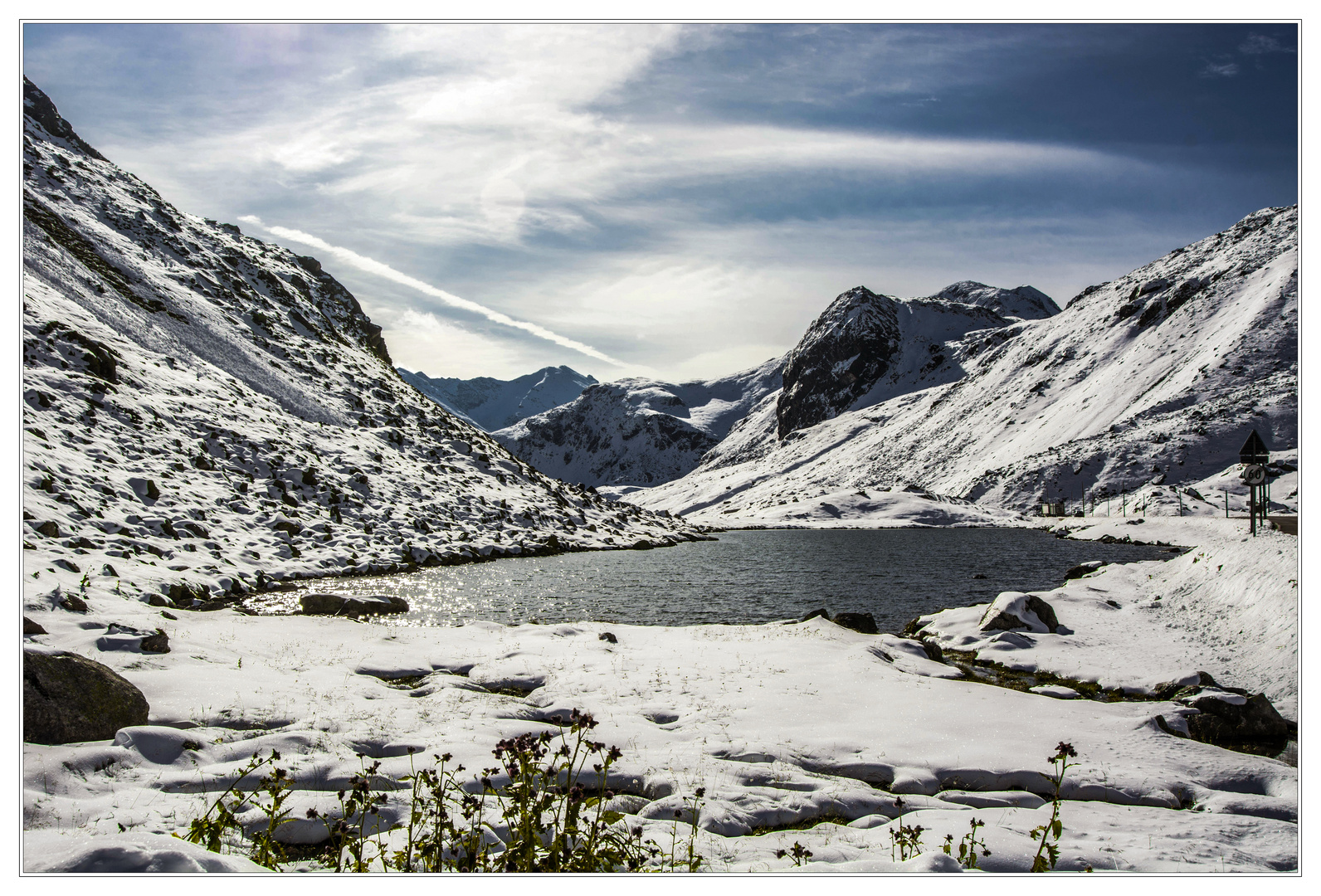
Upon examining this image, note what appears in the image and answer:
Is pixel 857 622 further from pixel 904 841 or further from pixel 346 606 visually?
pixel 346 606

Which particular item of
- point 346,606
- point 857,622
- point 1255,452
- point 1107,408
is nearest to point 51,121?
point 346,606

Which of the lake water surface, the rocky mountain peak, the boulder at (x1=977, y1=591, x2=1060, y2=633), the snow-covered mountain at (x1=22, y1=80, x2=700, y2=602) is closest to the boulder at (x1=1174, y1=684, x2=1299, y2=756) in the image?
the boulder at (x1=977, y1=591, x2=1060, y2=633)

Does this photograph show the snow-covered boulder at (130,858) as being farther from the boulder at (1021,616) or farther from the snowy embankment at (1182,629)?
the boulder at (1021,616)

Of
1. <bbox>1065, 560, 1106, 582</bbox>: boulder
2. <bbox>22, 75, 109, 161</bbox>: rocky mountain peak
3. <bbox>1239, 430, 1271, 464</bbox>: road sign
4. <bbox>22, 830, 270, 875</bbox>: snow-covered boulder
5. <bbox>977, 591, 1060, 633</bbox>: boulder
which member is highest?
<bbox>22, 75, 109, 161</bbox>: rocky mountain peak

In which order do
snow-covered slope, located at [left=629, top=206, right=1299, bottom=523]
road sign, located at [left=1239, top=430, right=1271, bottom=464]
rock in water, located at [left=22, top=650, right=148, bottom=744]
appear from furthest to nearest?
snow-covered slope, located at [left=629, top=206, right=1299, bottom=523] → road sign, located at [left=1239, top=430, right=1271, bottom=464] → rock in water, located at [left=22, top=650, right=148, bottom=744]

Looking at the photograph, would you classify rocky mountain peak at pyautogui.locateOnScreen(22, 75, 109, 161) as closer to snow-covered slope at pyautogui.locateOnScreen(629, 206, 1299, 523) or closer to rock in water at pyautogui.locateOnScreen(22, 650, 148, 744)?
rock in water at pyautogui.locateOnScreen(22, 650, 148, 744)
